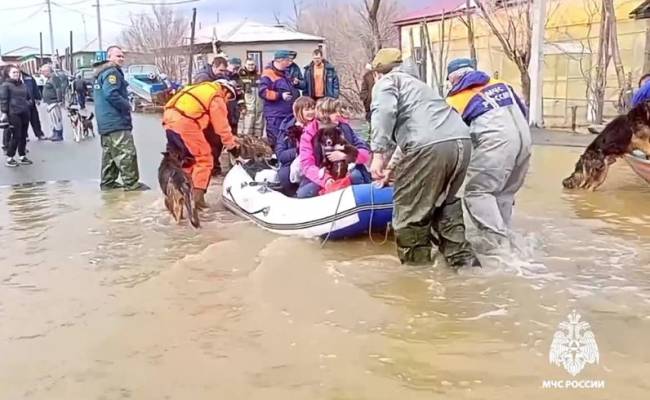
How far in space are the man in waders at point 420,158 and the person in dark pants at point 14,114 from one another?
8.20m

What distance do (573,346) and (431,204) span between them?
1633 millimetres

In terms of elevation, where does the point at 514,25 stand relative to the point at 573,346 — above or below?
above

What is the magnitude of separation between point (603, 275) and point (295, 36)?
3318 cm

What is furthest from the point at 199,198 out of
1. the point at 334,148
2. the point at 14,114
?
the point at 14,114

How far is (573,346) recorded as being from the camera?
3.85 m

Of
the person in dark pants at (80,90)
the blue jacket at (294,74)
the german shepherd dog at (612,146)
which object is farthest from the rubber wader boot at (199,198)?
the person in dark pants at (80,90)

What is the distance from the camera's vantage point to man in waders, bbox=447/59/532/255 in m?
5.43

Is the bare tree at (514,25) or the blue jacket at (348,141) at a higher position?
the bare tree at (514,25)

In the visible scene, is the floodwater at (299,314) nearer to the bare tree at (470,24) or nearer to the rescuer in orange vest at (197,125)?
the rescuer in orange vest at (197,125)

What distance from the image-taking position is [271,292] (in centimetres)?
496

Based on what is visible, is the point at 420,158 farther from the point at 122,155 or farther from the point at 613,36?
the point at 613,36

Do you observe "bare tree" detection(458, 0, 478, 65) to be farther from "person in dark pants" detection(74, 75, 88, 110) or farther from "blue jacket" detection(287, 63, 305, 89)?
"person in dark pants" detection(74, 75, 88, 110)

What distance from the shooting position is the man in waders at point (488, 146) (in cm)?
543

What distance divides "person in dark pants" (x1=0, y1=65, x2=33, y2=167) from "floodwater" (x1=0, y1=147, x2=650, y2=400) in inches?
206
